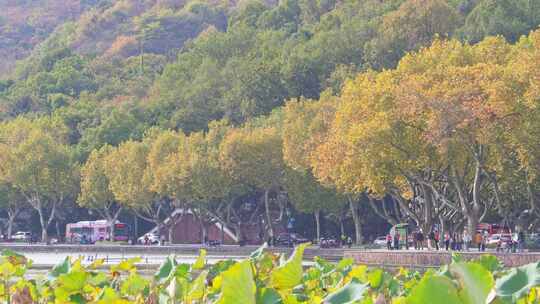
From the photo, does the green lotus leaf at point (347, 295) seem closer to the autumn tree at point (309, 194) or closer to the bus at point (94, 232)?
the autumn tree at point (309, 194)

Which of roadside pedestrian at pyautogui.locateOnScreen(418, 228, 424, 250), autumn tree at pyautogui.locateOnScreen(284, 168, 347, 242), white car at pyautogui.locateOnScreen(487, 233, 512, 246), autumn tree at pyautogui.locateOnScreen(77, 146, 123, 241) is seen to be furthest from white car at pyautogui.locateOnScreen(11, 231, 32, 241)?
roadside pedestrian at pyautogui.locateOnScreen(418, 228, 424, 250)

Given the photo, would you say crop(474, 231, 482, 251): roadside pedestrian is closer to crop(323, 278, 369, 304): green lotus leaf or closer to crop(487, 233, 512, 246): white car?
crop(487, 233, 512, 246): white car

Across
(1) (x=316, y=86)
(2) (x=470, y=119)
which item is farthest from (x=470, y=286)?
(1) (x=316, y=86)

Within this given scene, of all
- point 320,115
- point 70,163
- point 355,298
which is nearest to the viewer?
point 355,298

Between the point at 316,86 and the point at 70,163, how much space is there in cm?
2084

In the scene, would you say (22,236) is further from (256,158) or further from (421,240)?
(421,240)

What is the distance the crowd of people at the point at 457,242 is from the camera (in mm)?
53456

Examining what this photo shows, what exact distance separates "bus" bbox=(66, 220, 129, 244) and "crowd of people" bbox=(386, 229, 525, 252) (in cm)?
3340

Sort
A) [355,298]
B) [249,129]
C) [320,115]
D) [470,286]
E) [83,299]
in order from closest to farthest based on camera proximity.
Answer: [470,286] < [355,298] < [83,299] < [320,115] < [249,129]

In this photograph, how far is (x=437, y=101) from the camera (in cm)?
5109

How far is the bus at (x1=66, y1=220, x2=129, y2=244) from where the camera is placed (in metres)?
92.6

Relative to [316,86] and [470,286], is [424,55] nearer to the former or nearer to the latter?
[316,86]

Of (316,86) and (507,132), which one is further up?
(316,86)

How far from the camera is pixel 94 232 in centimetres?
9469
